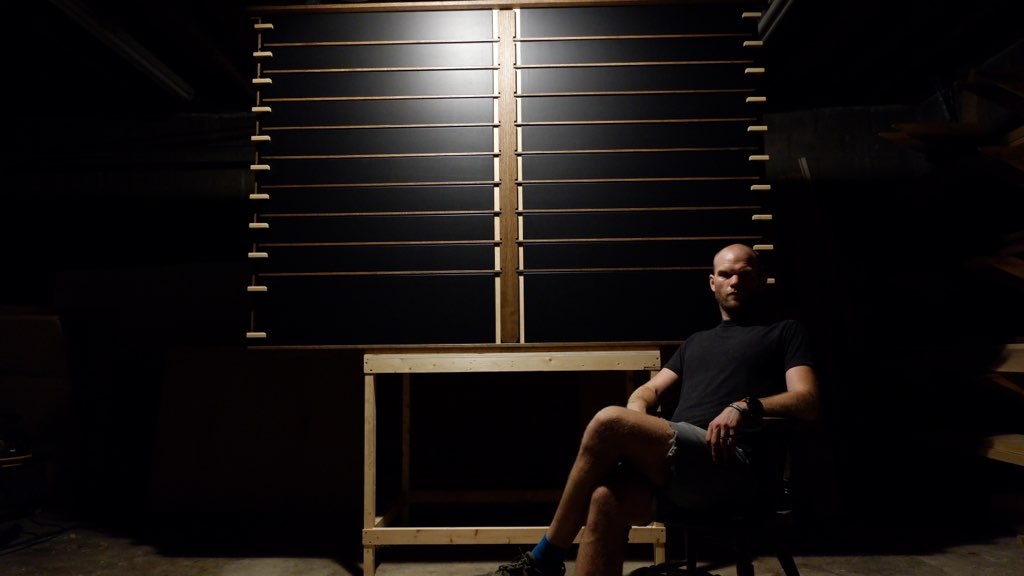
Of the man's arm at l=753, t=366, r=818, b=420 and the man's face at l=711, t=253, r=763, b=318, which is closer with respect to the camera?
the man's arm at l=753, t=366, r=818, b=420

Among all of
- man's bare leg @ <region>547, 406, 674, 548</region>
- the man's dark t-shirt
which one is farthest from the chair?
the man's dark t-shirt

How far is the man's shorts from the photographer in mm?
2029

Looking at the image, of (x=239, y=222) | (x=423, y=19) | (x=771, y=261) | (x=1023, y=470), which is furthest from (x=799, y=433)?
(x=239, y=222)

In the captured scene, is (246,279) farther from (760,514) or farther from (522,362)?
(760,514)

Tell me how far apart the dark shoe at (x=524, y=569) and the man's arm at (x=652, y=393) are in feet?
2.12

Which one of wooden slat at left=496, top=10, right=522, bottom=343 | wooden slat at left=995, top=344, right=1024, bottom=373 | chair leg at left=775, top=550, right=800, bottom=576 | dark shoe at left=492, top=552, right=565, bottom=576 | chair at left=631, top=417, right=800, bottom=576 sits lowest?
dark shoe at left=492, top=552, right=565, bottom=576

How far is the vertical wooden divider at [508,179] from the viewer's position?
117 inches

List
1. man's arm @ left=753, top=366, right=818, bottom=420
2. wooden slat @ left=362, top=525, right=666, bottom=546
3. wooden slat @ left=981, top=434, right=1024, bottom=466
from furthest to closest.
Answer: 1. wooden slat @ left=981, top=434, right=1024, bottom=466
2. wooden slat @ left=362, top=525, right=666, bottom=546
3. man's arm @ left=753, top=366, right=818, bottom=420

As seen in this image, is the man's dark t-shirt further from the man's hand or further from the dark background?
the dark background

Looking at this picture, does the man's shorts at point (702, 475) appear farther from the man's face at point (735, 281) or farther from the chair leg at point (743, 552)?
the man's face at point (735, 281)

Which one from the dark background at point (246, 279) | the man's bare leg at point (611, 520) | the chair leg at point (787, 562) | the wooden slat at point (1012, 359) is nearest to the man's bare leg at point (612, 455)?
the man's bare leg at point (611, 520)

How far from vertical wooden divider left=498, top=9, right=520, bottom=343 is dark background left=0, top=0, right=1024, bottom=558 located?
1.00 m

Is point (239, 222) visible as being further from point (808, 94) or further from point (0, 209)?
point (808, 94)

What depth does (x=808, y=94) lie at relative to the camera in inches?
188
